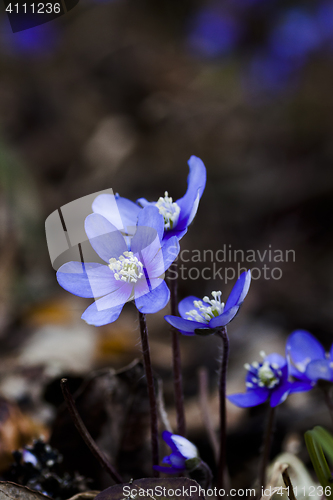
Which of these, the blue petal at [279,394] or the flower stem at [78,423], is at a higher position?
the flower stem at [78,423]

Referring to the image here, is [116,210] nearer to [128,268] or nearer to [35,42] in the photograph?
[128,268]

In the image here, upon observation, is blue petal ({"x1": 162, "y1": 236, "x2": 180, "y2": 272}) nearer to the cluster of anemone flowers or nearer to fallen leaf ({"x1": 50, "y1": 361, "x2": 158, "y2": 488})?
the cluster of anemone flowers

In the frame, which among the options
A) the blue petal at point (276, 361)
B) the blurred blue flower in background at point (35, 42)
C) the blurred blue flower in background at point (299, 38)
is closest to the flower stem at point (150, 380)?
the blue petal at point (276, 361)

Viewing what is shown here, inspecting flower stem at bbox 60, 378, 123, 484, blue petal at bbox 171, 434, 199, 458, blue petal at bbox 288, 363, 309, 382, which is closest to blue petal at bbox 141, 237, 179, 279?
flower stem at bbox 60, 378, 123, 484

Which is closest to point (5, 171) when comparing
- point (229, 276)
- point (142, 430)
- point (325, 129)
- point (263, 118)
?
point (229, 276)

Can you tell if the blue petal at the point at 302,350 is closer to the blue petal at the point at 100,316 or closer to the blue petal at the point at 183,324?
the blue petal at the point at 183,324

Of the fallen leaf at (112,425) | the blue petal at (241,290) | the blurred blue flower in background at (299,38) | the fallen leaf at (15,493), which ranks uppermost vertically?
the blurred blue flower in background at (299,38)

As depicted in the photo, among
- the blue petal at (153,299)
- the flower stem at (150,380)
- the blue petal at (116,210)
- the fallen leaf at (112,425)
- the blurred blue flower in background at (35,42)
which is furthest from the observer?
the blurred blue flower in background at (35,42)
